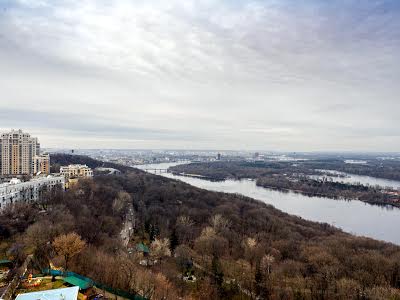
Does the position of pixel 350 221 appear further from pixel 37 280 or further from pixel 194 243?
pixel 37 280

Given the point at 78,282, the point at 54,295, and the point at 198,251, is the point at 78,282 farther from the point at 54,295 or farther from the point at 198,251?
the point at 198,251

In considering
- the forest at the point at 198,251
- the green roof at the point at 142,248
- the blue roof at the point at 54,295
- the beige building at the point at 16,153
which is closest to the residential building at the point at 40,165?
the beige building at the point at 16,153

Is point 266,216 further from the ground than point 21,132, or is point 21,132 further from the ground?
point 21,132

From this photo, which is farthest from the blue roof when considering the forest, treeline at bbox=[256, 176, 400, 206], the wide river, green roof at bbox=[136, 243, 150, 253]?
treeline at bbox=[256, 176, 400, 206]

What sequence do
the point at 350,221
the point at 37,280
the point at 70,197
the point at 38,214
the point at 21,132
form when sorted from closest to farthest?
the point at 37,280, the point at 38,214, the point at 70,197, the point at 350,221, the point at 21,132

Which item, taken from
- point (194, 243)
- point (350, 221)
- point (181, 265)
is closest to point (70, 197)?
point (194, 243)

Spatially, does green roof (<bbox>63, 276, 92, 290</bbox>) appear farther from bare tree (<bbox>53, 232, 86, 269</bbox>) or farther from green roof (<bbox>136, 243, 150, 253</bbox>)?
green roof (<bbox>136, 243, 150, 253</bbox>)
